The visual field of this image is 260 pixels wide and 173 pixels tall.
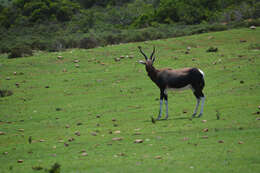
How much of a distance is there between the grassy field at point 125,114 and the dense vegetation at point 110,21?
30.6 ft

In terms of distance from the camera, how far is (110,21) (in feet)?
207

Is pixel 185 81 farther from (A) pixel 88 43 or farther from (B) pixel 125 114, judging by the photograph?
(A) pixel 88 43

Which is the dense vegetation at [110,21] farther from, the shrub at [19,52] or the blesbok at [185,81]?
the blesbok at [185,81]

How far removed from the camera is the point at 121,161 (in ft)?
31.2

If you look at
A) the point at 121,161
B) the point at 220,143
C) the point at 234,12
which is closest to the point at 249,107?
the point at 220,143

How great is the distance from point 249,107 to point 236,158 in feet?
20.5

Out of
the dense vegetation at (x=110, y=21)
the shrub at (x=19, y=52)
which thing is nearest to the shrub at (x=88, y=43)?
the dense vegetation at (x=110, y=21)

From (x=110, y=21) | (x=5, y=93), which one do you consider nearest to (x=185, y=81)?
(x=5, y=93)

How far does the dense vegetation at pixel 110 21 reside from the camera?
42000 mm

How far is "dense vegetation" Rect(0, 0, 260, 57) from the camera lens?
42000 mm

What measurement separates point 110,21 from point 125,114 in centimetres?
4831

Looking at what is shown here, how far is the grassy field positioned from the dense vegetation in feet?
30.6

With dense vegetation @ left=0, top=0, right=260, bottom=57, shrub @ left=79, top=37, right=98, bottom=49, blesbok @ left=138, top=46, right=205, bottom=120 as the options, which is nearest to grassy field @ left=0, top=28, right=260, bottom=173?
blesbok @ left=138, top=46, right=205, bottom=120

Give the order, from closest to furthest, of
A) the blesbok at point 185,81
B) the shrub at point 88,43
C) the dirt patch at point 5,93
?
the blesbok at point 185,81
the dirt patch at point 5,93
the shrub at point 88,43
